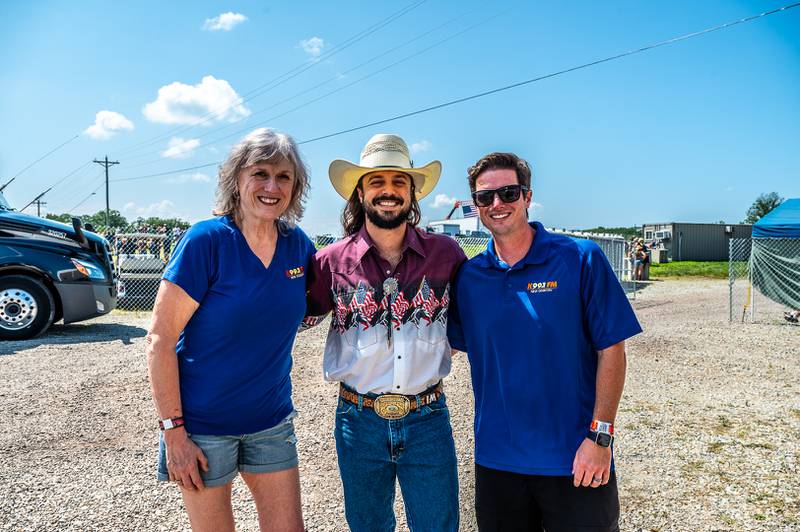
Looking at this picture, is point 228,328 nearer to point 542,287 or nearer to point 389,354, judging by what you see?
point 389,354

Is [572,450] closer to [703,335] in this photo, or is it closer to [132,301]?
[703,335]

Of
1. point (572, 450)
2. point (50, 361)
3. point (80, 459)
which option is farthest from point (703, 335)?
point (50, 361)

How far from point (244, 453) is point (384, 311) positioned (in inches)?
35.3

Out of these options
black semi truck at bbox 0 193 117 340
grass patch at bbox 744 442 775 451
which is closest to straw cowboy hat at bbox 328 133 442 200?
grass patch at bbox 744 442 775 451

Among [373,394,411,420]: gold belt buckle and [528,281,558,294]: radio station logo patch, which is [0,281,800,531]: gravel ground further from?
[528,281,558,294]: radio station logo patch

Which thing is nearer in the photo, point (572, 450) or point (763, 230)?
point (572, 450)

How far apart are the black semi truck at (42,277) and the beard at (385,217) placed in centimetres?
872

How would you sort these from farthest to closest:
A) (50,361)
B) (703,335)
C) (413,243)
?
1. (703,335)
2. (50,361)
3. (413,243)

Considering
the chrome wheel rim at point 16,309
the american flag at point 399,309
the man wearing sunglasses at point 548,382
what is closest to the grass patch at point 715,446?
the man wearing sunglasses at point 548,382

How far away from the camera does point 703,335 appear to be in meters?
10.6

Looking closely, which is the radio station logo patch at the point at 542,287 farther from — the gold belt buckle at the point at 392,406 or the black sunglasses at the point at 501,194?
the gold belt buckle at the point at 392,406

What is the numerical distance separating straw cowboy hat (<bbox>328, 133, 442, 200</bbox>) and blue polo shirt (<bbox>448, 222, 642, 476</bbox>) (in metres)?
0.85

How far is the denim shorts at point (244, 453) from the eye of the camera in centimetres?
233

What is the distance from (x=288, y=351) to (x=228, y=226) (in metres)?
0.64
